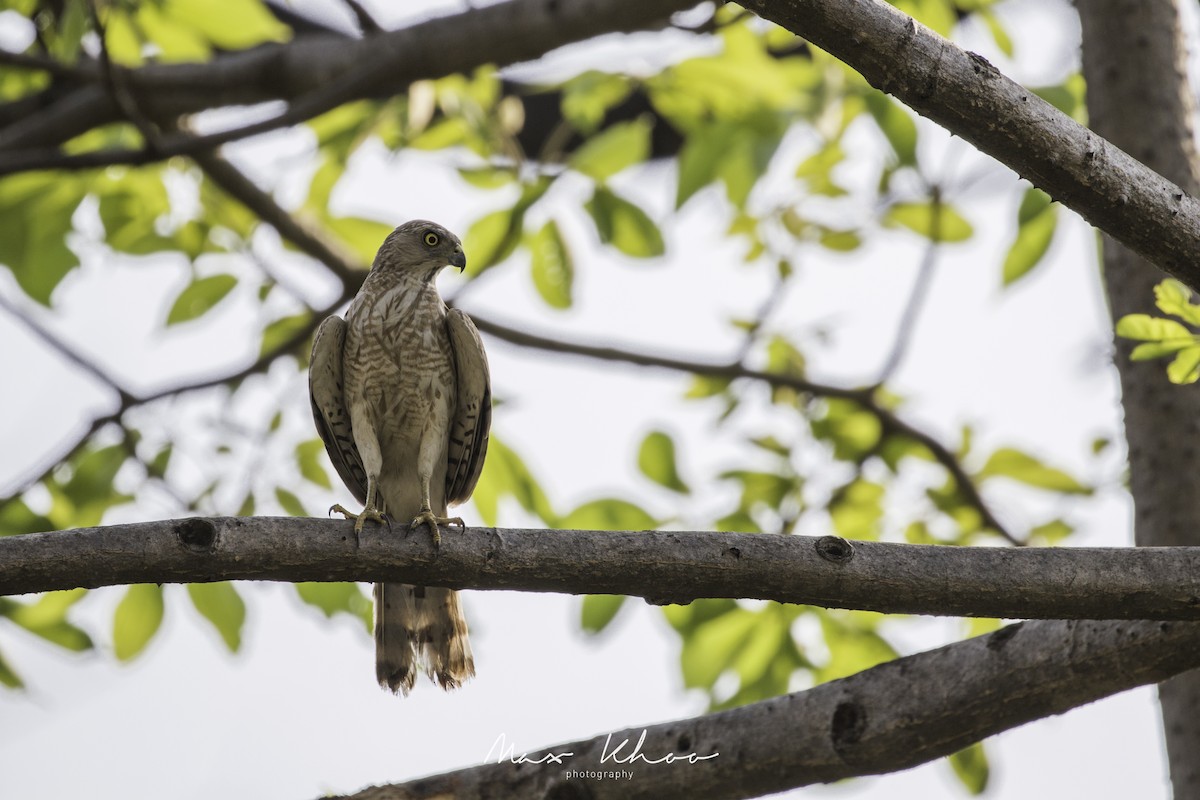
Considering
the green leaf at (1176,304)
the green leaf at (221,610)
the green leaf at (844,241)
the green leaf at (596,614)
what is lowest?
the green leaf at (596,614)

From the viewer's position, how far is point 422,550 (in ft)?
11.0

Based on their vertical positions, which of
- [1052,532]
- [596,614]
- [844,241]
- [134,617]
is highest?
[844,241]

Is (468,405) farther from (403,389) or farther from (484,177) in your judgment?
(484,177)

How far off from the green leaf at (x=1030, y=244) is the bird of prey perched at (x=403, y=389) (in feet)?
7.65

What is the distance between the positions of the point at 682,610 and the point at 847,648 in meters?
0.71

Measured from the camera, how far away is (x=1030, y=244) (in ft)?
17.2

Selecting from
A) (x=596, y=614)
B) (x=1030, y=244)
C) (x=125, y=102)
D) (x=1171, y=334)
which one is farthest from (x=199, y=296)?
(x=1171, y=334)

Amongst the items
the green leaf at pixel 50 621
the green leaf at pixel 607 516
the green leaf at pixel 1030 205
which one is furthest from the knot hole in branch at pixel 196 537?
the green leaf at pixel 1030 205

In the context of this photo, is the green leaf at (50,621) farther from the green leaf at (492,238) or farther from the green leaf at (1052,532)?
the green leaf at (1052,532)

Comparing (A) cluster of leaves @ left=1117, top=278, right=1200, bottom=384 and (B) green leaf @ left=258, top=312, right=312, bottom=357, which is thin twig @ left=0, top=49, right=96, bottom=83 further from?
(A) cluster of leaves @ left=1117, top=278, right=1200, bottom=384

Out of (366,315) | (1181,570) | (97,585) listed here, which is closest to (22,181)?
(366,315)

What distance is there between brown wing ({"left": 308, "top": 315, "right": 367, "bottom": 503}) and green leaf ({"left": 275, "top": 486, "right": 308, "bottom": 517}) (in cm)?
23

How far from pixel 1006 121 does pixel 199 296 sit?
12.7 ft

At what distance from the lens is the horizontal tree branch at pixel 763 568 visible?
10.3 feet
